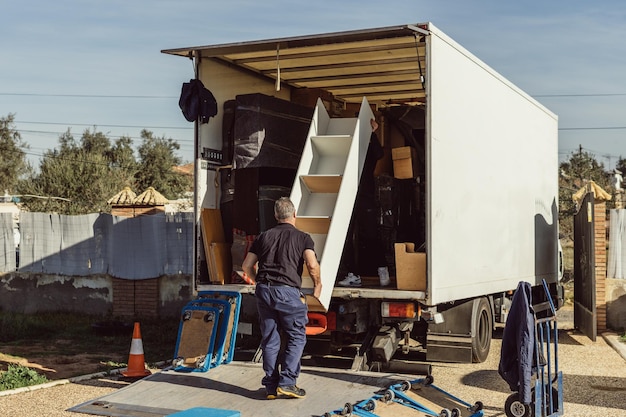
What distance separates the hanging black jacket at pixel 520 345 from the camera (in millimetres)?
7312

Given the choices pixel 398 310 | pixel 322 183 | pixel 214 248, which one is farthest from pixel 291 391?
pixel 214 248

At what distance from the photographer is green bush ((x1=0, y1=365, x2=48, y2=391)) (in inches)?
385

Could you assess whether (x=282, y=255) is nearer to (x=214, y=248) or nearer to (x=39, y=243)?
(x=214, y=248)

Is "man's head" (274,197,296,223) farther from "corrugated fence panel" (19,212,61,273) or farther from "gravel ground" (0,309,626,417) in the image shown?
"corrugated fence panel" (19,212,61,273)

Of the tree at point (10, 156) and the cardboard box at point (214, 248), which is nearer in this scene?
the cardboard box at point (214, 248)

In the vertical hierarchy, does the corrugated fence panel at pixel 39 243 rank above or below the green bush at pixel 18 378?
above

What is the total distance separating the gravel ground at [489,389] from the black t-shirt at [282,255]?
2.31m

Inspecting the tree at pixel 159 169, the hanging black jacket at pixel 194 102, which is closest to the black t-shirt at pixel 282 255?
the hanging black jacket at pixel 194 102

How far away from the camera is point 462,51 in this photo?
31.6ft

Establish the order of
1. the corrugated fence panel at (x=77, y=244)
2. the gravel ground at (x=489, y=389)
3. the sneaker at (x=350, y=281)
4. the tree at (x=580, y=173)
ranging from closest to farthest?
1. the gravel ground at (x=489, y=389)
2. the sneaker at (x=350, y=281)
3. the corrugated fence panel at (x=77, y=244)
4. the tree at (x=580, y=173)

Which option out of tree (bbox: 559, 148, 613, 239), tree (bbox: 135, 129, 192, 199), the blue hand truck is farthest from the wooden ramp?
tree (bbox: 135, 129, 192, 199)

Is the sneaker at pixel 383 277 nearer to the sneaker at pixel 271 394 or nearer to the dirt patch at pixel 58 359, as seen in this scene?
the sneaker at pixel 271 394

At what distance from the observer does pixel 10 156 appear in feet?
144

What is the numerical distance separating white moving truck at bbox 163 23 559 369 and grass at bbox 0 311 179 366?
2935 mm
